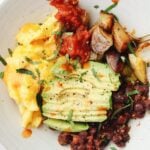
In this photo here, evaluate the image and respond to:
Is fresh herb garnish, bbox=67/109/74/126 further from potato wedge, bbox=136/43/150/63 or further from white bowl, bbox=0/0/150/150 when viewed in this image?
potato wedge, bbox=136/43/150/63

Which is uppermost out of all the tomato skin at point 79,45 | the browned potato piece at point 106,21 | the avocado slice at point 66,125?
the browned potato piece at point 106,21

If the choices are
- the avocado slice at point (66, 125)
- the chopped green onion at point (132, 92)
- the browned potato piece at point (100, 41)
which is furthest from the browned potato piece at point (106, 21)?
A: the avocado slice at point (66, 125)

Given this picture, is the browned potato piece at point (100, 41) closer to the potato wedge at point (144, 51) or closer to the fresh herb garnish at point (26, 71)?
the potato wedge at point (144, 51)

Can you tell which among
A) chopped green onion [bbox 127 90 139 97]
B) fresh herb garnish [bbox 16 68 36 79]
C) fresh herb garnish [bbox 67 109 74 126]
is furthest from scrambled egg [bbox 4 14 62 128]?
chopped green onion [bbox 127 90 139 97]

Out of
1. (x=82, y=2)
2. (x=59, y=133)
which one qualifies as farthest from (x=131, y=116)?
(x=82, y=2)

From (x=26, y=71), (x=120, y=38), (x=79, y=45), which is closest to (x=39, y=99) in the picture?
(x=26, y=71)

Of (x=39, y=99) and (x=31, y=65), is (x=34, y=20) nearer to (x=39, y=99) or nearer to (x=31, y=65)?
(x=31, y=65)

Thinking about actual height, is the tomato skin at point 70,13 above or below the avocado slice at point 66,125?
above
